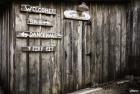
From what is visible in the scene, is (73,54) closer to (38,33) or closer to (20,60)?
(38,33)

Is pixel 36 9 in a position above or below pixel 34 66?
above

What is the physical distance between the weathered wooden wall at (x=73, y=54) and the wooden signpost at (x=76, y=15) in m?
0.09

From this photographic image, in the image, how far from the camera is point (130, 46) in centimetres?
543

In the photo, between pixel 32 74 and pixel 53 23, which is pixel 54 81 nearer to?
pixel 32 74

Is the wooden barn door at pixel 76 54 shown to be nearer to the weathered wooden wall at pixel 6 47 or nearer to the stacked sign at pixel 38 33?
the stacked sign at pixel 38 33

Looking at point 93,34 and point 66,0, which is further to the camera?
point 93,34

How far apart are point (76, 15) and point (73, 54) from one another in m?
0.86

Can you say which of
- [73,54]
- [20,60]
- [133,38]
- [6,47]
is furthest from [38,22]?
[133,38]

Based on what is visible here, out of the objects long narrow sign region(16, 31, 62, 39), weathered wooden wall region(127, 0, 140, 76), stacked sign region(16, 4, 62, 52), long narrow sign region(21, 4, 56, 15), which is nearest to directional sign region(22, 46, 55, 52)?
stacked sign region(16, 4, 62, 52)

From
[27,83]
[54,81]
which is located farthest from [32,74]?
[54,81]

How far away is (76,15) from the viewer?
4.50 metres

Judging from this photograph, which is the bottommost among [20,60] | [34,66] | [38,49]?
[34,66]

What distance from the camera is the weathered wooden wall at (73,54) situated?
3827 millimetres

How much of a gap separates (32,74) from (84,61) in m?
1.32
